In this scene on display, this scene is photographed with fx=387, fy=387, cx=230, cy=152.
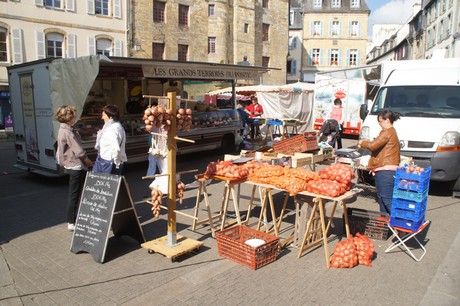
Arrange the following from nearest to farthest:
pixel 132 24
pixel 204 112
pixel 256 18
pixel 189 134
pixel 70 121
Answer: pixel 70 121 < pixel 189 134 < pixel 204 112 < pixel 132 24 < pixel 256 18

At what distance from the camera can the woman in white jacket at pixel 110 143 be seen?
559 centimetres

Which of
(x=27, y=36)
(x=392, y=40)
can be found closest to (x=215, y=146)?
(x=27, y=36)

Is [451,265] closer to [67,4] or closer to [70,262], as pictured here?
[70,262]

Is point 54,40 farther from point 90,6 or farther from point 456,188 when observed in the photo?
point 456,188

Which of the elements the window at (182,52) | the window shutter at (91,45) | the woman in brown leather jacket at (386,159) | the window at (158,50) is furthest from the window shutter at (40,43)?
the woman in brown leather jacket at (386,159)

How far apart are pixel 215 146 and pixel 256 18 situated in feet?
88.2

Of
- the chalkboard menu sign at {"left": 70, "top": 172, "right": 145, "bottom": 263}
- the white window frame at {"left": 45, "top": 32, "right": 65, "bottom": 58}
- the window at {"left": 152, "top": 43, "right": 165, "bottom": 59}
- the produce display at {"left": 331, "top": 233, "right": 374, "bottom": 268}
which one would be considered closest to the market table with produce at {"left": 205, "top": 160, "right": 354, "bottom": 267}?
the produce display at {"left": 331, "top": 233, "right": 374, "bottom": 268}

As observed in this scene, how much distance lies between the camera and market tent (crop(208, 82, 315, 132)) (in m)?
21.7

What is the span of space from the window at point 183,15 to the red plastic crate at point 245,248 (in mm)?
28065

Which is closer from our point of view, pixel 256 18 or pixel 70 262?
pixel 70 262

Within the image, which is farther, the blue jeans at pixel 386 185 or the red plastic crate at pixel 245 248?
the blue jeans at pixel 386 185

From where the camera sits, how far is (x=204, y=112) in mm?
13133

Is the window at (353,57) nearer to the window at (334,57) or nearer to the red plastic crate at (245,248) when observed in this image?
the window at (334,57)

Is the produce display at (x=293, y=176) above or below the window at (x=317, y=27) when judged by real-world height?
below
